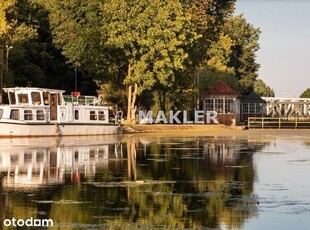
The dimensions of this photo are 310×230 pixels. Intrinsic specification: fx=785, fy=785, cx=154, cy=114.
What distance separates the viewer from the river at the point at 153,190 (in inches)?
776

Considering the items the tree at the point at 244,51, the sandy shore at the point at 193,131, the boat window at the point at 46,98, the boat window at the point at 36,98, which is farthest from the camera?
the tree at the point at 244,51

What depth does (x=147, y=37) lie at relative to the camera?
76.5m

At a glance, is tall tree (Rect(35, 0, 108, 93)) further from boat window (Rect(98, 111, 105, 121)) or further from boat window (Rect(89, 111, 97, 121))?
boat window (Rect(89, 111, 97, 121))

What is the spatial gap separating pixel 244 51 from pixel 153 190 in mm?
113715

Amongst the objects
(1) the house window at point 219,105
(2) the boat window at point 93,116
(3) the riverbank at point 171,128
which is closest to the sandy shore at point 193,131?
(3) the riverbank at point 171,128

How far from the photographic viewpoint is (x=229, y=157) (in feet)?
136

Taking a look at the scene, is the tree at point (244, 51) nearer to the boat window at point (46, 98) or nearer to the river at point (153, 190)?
the boat window at point (46, 98)

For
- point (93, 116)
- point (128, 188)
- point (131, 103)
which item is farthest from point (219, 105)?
point (128, 188)

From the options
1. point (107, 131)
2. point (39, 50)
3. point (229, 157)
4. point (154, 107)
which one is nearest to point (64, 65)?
point (39, 50)

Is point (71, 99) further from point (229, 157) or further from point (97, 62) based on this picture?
point (229, 157)

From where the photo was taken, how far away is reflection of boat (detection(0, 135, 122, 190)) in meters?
28.4

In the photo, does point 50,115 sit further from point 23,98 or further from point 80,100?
point 80,100

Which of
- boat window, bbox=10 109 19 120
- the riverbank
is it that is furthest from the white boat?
the riverbank

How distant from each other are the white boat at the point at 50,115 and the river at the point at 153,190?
17.2m
